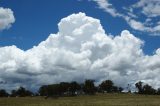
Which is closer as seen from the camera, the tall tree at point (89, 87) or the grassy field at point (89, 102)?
the grassy field at point (89, 102)

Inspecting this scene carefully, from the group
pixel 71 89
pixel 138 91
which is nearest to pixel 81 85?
pixel 71 89

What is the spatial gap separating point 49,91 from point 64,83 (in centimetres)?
1205

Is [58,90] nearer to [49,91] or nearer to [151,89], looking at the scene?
[49,91]

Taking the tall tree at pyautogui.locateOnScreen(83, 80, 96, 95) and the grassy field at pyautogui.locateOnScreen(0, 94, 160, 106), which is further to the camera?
the tall tree at pyautogui.locateOnScreen(83, 80, 96, 95)

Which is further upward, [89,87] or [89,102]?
[89,87]

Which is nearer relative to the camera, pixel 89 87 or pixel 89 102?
pixel 89 102

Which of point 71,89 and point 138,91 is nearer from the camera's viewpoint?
point 71,89

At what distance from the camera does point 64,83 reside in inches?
7382

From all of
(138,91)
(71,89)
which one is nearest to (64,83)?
(71,89)

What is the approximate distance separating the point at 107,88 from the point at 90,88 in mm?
20479

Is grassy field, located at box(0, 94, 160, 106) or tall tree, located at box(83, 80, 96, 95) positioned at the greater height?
tall tree, located at box(83, 80, 96, 95)

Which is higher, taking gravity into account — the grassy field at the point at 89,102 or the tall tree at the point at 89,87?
the tall tree at the point at 89,87

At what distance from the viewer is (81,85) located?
620ft

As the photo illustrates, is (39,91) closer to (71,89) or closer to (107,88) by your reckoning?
(71,89)
